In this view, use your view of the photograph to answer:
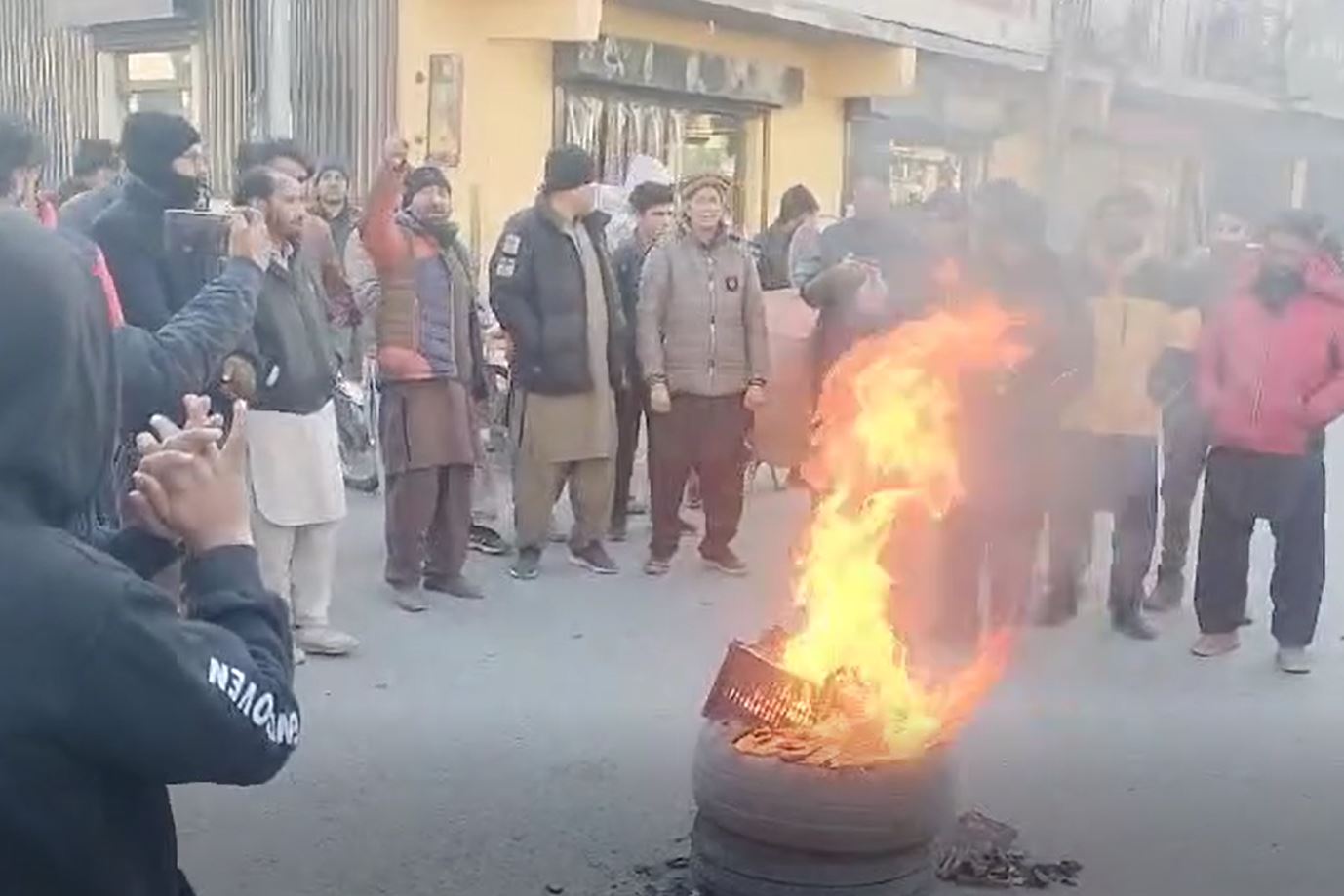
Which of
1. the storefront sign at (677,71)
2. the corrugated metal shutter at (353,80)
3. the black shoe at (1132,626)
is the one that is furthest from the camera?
the storefront sign at (677,71)

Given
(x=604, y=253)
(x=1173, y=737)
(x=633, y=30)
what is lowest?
(x=1173, y=737)

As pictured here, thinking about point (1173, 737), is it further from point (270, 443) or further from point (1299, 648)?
point (270, 443)

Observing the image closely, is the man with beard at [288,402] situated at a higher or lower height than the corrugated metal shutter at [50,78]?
lower

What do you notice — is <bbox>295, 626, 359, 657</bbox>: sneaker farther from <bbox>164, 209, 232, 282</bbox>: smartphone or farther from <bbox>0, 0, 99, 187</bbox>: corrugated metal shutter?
<bbox>0, 0, 99, 187</bbox>: corrugated metal shutter

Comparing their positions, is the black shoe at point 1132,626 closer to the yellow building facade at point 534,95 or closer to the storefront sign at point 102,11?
the yellow building facade at point 534,95

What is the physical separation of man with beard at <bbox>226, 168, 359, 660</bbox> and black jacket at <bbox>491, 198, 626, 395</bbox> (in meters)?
1.31

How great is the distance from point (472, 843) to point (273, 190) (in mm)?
2443

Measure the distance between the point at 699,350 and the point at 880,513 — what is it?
3.00 m

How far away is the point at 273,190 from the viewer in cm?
545

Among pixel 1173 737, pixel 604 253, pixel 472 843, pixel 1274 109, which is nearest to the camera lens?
pixel 472 843

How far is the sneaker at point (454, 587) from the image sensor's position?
682cm

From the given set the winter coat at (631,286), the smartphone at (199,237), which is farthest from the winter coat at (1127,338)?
the smartphone at (199,237)

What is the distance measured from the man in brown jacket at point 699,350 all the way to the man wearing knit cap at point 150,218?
8.48 ft

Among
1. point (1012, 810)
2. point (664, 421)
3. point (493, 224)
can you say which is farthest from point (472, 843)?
point (493, 224)
